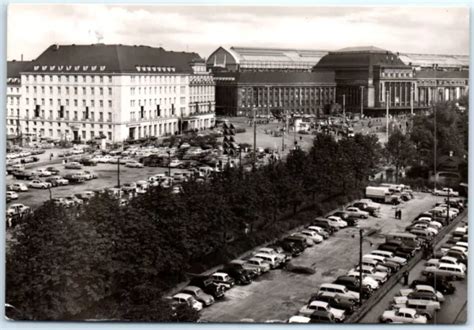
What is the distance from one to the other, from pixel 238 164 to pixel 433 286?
7.12 feet

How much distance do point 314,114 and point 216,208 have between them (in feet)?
4.41

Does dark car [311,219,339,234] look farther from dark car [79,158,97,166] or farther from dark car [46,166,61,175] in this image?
dark car [46,166,61,175]

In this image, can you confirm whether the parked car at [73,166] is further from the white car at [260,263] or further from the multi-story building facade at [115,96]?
the white car at [260,263]

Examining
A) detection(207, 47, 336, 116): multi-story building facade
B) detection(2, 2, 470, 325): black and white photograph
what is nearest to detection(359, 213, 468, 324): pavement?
detection(2, 2, 470, 325): black and white photograph

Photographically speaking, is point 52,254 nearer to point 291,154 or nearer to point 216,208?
point 216,208

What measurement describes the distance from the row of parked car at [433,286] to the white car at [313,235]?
0.91 meters

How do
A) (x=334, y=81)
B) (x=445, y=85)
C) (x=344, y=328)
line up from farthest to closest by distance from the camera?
(x=334, y=81)
(x=445, y=85)
(x=344, y=328)

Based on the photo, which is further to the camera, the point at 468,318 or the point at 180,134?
the point at 180,134

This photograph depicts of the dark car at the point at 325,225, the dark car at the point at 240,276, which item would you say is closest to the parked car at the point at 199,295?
the dark car at the point at 240,276

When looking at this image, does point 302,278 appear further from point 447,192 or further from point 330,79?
point 330,79

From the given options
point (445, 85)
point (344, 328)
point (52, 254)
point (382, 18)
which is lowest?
point (344, 328)

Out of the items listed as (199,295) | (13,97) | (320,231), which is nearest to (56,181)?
(13,97)

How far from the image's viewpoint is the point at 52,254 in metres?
6.33

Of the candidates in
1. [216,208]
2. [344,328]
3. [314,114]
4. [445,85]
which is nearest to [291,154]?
[314,114]
